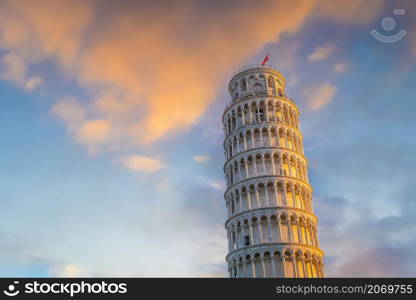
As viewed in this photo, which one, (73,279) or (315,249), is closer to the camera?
(73,279)

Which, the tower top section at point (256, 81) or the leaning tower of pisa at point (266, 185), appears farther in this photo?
the tower top section at point (256, 81)

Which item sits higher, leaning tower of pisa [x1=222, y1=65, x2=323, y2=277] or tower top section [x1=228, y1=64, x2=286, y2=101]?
tower top section [x1=228, y1=64, x2=286, y2=101]

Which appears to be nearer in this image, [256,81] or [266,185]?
[266,185]

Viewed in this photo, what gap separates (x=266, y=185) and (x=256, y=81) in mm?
20522

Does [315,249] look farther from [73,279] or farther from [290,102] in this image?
[73,279]

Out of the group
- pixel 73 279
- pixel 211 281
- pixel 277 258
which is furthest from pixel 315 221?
pixel 73 279

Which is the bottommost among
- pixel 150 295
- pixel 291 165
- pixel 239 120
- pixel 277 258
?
pixel 150 295

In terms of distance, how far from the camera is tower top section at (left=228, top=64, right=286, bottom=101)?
7575cm

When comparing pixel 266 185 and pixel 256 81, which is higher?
pixel 256 81

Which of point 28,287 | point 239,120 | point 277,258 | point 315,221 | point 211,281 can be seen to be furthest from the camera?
point 239,120

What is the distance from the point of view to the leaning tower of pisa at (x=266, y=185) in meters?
60.3

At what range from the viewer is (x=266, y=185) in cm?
6456

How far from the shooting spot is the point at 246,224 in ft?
208

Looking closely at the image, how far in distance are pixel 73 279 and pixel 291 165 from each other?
4454 centimetres
